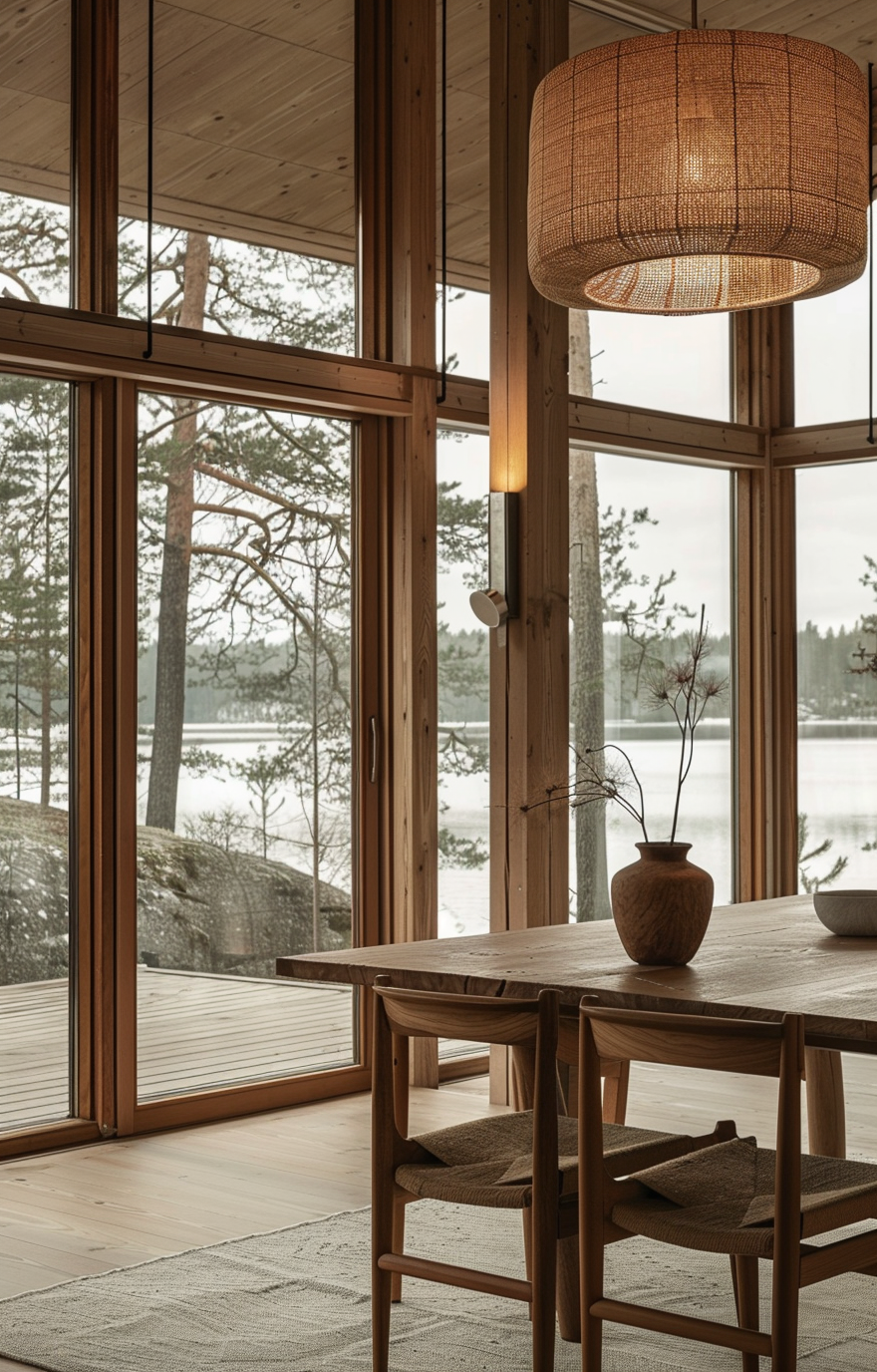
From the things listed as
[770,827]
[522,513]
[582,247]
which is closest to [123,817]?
[522,513]

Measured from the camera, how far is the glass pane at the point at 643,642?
6.33 meters

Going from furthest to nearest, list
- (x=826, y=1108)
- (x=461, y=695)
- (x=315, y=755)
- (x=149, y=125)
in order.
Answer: (x=461, y=695)
(x=315, y=755)
(x=149, y=125)
(x=826, y=1108)

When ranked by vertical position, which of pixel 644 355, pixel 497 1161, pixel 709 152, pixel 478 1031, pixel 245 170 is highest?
pixel 245 170

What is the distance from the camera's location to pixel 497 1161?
2883 mm

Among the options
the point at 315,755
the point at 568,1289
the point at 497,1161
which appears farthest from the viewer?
the point at 315,755

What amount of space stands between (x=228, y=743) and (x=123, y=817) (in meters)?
0.49

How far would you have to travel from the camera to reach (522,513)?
17.2ft

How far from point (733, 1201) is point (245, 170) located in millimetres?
3771

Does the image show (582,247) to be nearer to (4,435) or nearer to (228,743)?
(4,435)

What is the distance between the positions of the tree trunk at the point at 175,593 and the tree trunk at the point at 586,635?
1.71m

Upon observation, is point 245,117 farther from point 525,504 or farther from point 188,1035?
point 188,1035

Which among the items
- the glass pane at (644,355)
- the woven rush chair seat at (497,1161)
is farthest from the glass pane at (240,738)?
the woven rush chair seat at (497,1161)

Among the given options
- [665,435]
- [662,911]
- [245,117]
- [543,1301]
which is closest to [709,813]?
[665,435]

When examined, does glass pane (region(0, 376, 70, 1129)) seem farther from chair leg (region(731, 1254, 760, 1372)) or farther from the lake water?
chair leg (region(731, 1254, 760, 1372))
